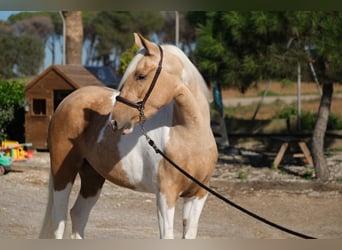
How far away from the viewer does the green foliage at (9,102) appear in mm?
11430

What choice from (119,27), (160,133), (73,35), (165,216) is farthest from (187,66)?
(119,27)

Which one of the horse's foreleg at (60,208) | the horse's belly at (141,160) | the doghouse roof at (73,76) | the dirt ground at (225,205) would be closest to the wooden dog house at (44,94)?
the doghouse roof at (73,76)

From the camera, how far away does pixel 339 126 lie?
13.3 meters

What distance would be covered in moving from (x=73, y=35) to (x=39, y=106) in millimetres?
2085

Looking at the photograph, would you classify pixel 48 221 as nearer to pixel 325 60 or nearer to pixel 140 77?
pixel 140 77

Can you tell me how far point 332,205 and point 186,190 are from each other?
4.29m

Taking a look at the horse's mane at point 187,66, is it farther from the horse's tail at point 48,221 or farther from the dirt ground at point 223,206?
the dirt ground at point 223,206

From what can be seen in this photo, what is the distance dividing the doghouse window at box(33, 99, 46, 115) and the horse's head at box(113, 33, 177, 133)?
26.2 ft

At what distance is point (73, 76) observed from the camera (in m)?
10.9

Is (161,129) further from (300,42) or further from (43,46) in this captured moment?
(43,46)

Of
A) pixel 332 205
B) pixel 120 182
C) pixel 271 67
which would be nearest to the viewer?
pixel 120 182

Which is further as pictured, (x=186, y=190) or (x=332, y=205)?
(x=332, y=205)

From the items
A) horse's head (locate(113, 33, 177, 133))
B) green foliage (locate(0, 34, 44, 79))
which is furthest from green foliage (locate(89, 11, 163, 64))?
horse's head (locate(113, 33, 177, 133))
